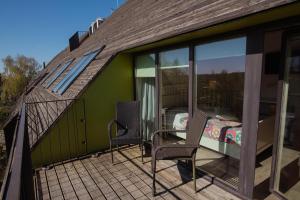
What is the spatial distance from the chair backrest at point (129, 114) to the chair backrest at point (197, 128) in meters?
1.50

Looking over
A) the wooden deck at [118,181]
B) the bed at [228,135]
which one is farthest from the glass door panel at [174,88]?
the wooden deck at [118,181]

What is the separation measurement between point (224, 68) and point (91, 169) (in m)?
3.09

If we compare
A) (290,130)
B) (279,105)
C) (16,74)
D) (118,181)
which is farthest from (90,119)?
(16,74)

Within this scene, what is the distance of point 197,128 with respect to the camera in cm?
289

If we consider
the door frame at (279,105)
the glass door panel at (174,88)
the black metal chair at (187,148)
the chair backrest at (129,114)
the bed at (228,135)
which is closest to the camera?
the door frame at (279,105)

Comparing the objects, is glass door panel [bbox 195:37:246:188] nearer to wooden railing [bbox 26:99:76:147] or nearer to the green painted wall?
the green painted wall

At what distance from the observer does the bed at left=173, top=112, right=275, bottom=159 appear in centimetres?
309

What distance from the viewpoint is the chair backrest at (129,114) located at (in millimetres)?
4312

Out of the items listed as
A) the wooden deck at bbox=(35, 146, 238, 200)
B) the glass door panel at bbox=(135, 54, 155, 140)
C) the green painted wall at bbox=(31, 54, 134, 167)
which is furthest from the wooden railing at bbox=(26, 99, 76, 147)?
the glass door panel at bbox=(135, 54, 155, 140)

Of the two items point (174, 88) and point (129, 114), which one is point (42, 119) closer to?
point (129, 114)

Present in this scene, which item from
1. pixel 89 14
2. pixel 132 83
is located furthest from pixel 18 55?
pixel 132 83

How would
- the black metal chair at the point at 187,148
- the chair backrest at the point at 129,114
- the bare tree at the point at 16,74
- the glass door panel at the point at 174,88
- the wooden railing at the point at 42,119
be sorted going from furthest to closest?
the bare tree at the point at 16,74, the chair backrest at the point at 129,114, the wooden railing at the point at 42,119, the glass door panel at the point at 174,88, the black metal chair at the point at 187,148

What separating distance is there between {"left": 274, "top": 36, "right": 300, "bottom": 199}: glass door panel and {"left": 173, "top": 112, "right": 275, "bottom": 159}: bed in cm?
62

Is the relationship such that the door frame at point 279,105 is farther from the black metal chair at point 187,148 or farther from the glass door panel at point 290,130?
the black metal chair at point 187,148
